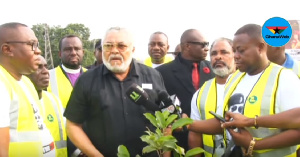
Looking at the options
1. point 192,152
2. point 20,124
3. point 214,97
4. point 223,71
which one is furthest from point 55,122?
point 192,152

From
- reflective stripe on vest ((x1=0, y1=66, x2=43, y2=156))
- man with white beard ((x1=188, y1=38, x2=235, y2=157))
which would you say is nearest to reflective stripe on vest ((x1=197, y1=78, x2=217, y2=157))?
man with white beard ((x1=188, y1=38, x2=235, y2=157))

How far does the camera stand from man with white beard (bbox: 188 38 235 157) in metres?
3.89

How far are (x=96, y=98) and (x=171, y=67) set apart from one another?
1825 millimetres

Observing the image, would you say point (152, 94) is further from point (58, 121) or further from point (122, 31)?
point (58, 121)

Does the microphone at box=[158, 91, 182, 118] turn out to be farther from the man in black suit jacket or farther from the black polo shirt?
the man in black suit jacket

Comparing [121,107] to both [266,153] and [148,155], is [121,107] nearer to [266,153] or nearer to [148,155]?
[148,155]

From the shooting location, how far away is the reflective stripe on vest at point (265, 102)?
9.20ft

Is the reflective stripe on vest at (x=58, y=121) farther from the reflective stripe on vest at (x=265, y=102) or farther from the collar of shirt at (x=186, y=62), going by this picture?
the reflective stripe on vest at (x=265, y=102)

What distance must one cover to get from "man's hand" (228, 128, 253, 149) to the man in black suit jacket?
1.48m

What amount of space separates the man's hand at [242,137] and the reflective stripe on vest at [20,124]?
1457mm

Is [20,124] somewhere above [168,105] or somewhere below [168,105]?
below

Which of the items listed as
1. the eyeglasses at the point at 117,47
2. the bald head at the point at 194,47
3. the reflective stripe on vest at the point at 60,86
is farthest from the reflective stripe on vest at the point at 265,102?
the reflective stripe on vest at the point at 60,86

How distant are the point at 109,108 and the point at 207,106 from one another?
1156 mm

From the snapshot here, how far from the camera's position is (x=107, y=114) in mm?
3182
